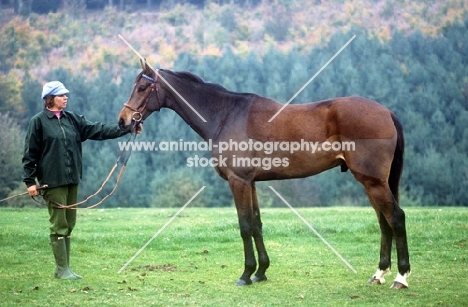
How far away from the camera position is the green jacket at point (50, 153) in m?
7.86

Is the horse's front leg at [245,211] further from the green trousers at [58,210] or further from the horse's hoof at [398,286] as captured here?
the green trousers at [58,210]

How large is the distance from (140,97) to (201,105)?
2.40ft

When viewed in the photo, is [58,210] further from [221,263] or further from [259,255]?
[221,263]

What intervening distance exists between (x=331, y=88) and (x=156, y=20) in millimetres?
7773

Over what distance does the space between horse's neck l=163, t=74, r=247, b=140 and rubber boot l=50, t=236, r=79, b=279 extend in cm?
204

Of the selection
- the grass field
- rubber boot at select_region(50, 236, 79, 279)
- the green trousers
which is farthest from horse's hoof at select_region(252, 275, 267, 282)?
the green trousers

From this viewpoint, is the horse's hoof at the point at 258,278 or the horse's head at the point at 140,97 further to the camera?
the horse's head at the point at 140,97

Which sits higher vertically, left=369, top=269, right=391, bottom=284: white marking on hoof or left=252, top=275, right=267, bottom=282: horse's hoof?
left=369, top=269, right=391, bottom=284: white marking on hoof

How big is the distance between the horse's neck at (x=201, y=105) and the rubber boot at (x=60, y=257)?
204 cm

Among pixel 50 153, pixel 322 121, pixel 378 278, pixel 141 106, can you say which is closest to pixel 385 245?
pixel 378 278

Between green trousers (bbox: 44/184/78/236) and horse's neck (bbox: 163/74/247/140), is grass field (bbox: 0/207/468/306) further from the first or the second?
horse's neck (bbox: 163/74/247/140)

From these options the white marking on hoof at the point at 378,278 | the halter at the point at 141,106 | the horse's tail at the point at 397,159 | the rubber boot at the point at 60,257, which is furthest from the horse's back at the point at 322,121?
the rubber boot at the point at 60,257

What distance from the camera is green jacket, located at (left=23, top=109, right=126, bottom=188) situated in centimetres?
786

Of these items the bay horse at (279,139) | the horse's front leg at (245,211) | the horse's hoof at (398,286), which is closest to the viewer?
the horse's hoof at (398,286)
